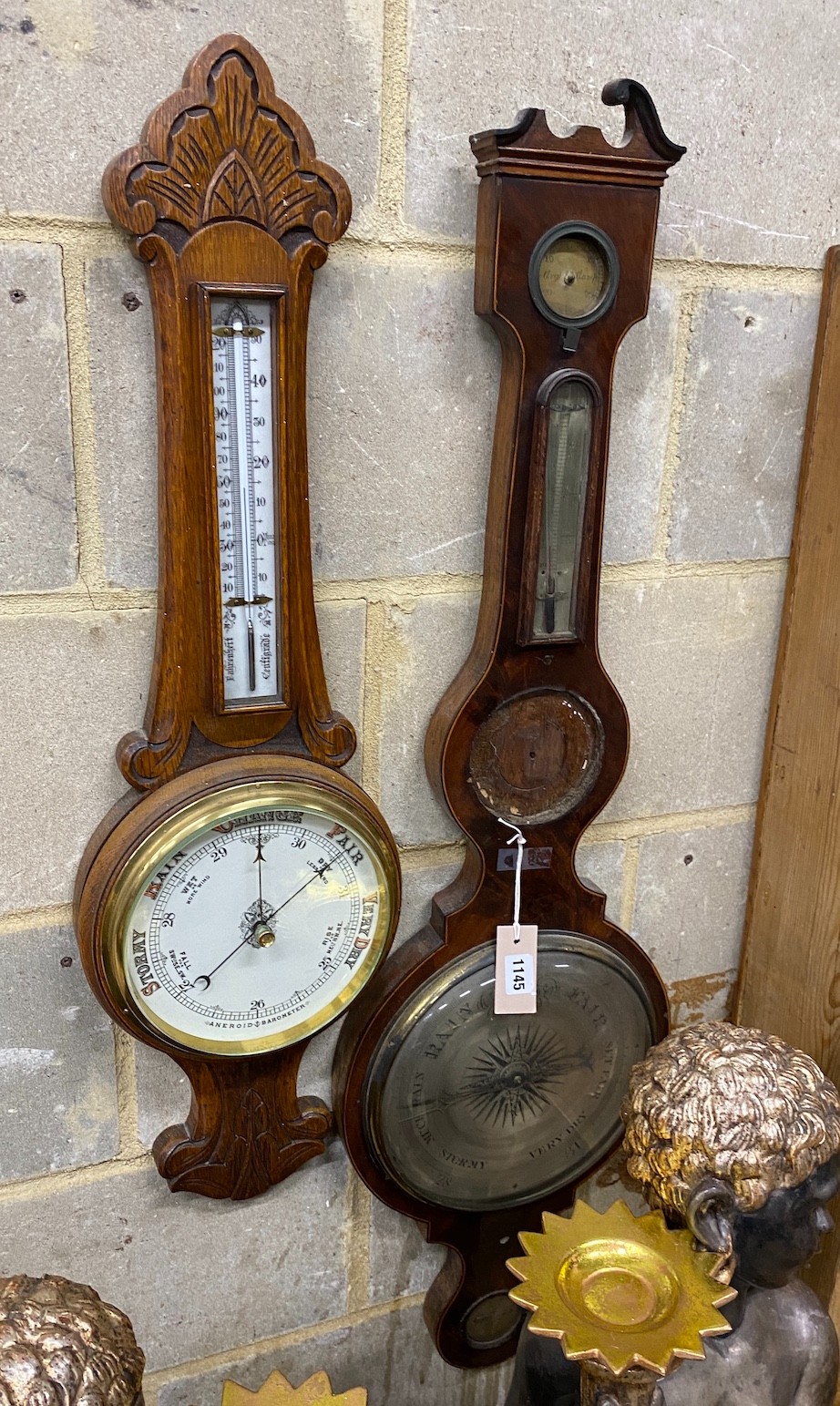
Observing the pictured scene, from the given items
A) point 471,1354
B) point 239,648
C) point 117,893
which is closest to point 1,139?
point 239,648

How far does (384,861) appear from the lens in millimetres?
1031

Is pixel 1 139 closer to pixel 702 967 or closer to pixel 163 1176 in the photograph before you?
pixel 163 1176

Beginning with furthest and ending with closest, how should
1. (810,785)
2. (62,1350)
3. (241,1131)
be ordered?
(810,785) → (241,1131) → (62,1350)

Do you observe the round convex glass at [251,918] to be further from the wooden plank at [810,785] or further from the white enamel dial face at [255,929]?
the wooden plank at [810,785]

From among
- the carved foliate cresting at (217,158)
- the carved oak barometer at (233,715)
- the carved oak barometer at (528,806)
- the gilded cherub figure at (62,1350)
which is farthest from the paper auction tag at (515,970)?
the carved foliate cresting at (217,158)

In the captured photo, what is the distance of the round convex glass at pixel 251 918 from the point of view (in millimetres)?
937

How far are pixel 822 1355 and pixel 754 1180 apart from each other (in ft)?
0.68

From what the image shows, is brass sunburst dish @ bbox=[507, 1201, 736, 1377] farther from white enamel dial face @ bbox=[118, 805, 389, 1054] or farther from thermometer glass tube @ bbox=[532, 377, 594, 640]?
thermometer glass tube @ bbox=[532, 377, 594, 640]

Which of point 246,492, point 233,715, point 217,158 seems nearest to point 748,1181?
point 233,715

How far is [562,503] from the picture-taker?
3.31 feet

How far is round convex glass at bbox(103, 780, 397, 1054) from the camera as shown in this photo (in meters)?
0.94

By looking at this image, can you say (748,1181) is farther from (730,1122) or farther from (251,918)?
(251,918)

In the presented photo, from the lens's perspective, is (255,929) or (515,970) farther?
(515,970)

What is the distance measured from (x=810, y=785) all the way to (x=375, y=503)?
59cm
